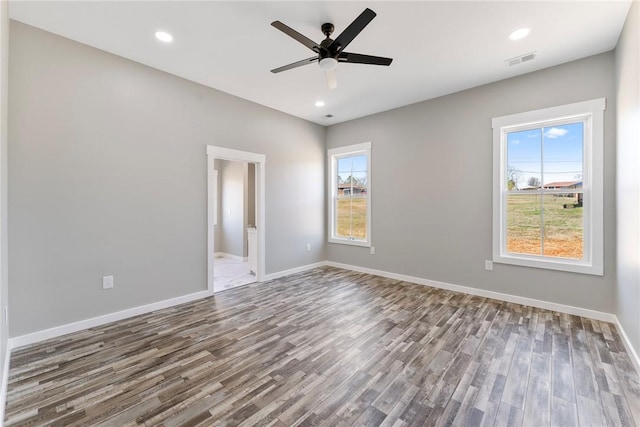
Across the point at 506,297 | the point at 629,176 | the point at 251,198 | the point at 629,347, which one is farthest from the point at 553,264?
the point at 251,198

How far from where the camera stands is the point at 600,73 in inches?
118

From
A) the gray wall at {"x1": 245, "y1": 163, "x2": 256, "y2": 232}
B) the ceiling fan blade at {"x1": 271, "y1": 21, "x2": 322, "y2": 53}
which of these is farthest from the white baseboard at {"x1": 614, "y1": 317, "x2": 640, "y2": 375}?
the gray wall at {"x1": 245, "y1": 163, "x2": 256, "y2": 232}

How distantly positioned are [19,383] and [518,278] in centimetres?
510

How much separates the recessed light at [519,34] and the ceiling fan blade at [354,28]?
169 cm

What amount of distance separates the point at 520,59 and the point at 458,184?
1.66 meters

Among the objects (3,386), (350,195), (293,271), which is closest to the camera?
(3,386)

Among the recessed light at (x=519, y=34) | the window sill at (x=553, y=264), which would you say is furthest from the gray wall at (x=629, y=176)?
the recessed light at (x=519, y=34)

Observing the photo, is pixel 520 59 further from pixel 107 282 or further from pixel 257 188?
pixel 107 282

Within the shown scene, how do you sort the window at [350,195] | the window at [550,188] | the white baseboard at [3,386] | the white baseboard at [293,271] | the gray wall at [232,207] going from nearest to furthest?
the white baseboard at [3,386] < the window at [550,188] < the white baseboard at [293,271] < the window at [350,195] < the gray wall at [232,207]

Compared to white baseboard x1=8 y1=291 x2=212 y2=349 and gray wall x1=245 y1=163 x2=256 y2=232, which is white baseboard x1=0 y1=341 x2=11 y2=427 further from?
gray wall x1=245 y1=163 x2=256 y2=232

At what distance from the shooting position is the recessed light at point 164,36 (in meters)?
→ 2.66

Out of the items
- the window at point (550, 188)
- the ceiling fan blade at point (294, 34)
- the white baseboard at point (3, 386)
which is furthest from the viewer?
the window at point (550, 188)

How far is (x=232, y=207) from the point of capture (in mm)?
6734

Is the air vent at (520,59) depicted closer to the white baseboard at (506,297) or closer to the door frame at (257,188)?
the white baseboard at (506,297)
